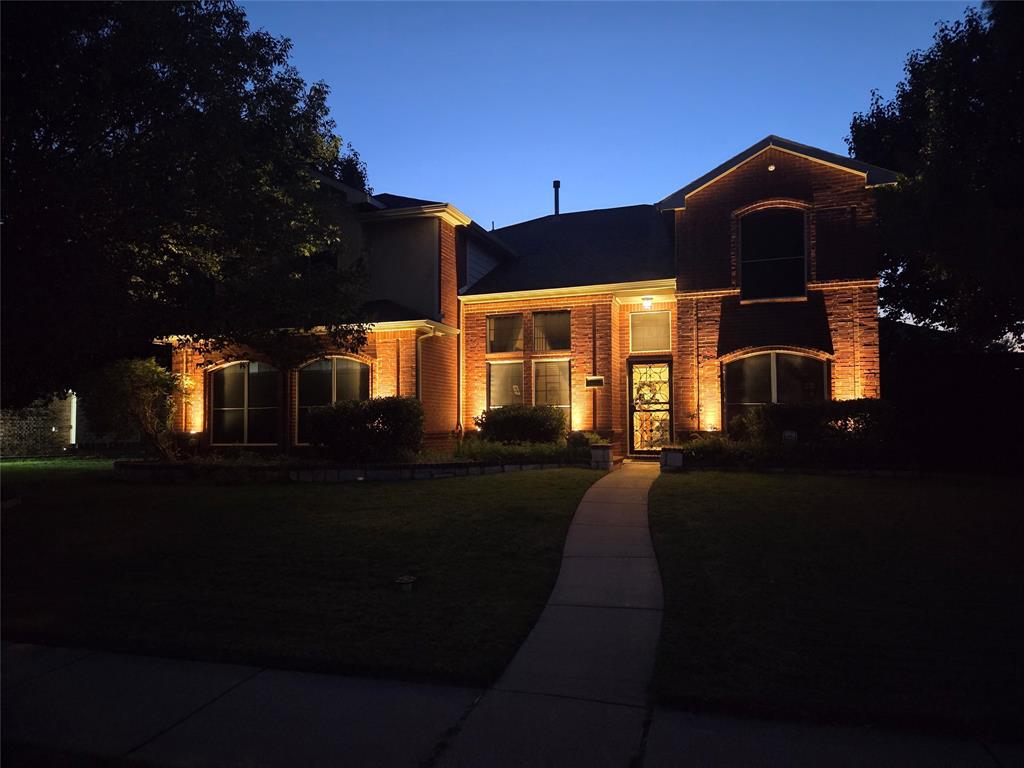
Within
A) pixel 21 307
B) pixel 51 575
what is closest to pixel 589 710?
pixel 51 575

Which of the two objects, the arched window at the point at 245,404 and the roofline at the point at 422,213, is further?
the arched window at the point at 245,404

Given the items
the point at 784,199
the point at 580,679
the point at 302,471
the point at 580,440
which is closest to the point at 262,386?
the point at 302,471

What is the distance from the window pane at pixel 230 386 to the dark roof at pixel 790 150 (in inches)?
467

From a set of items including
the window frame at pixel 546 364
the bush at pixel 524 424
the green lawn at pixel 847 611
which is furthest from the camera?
the window frame at pixel 546 364

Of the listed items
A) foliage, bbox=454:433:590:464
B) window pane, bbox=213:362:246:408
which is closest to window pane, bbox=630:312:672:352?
foliage, bbox=454:433:590:464

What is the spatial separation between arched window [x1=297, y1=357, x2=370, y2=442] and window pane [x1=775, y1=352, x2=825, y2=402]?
9882 mm

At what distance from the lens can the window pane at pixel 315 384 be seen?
1689 centimetres

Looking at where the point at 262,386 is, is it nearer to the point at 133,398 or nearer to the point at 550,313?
the point at 133,398

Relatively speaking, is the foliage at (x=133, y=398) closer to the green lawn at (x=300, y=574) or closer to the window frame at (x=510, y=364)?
the green lawn at (x=300, y=574)

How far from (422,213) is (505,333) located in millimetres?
3765

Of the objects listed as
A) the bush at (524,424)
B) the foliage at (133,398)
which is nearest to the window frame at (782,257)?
the bush at (524,424)

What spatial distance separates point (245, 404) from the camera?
17562 millimetres

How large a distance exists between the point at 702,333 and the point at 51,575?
44.4 ft

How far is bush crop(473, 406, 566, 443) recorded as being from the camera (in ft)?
50.9
